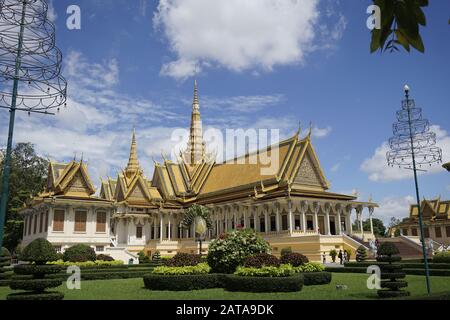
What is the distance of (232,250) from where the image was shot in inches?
723

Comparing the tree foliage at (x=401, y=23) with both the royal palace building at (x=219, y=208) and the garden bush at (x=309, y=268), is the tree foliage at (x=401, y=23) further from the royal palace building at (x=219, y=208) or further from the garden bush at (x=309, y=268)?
the royal palace building at (x=219, y=208)

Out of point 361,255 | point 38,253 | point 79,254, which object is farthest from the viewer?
point 361,255

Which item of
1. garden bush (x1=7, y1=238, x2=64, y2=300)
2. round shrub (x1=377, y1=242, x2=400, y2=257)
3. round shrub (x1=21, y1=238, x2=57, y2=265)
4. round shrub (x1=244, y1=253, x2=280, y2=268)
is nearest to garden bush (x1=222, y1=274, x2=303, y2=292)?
round shrub (x1=244, y1=253, x2=280, y2=268)

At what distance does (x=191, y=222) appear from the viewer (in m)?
42.5

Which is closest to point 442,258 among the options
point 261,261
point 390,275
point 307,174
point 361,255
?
point 361,255

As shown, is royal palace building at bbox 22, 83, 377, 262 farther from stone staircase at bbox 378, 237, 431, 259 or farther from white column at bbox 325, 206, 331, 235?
stone staircase at bbox 378, 237, 431, 259

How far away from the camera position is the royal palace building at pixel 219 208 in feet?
127

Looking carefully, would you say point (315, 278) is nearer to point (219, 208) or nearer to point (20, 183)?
point (219, 208)

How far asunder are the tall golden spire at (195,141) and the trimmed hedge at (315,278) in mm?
47855

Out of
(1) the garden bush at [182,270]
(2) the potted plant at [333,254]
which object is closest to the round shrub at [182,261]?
(1) the garden bush at [182,270]

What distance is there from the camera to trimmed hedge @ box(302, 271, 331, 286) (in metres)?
17.5

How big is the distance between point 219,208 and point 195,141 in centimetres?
2201

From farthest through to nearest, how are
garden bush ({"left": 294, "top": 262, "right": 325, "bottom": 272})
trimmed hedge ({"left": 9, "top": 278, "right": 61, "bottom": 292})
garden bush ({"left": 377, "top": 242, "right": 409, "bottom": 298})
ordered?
garden bush ({"left": 294, "top": 262, "right": 325, "bottom": 272}) → garden bush ({"left": 377, "top": 242, "right": 409, "bottom": 298}) → trimmed hedge ({"left": 9, "top": 278, "right": 61, "bottom": 292})

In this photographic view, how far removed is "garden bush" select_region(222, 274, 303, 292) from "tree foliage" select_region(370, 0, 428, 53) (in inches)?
536
